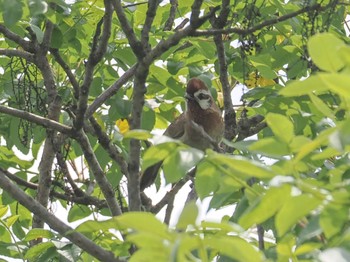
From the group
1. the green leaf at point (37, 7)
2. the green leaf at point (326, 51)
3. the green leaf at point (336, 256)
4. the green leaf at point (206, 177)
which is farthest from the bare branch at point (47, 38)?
the green leaf at point (336, 256)

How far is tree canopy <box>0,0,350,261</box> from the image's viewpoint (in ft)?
6.53

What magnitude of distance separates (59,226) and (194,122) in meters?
1.73

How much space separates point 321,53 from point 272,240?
1890mm

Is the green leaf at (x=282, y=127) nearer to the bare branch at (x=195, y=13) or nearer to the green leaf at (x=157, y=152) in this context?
the green leaf at (x=157, y=152)

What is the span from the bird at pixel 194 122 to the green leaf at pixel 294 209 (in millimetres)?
3166

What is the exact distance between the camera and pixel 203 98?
5.65 meters

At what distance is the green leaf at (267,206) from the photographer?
196cm

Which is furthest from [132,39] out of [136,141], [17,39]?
[17,39]

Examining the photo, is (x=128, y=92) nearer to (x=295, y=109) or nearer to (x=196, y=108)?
(x=196, y=108)

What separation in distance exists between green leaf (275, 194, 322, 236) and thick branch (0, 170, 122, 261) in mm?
1776

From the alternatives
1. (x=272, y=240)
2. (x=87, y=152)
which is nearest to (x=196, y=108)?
(x=87, y=152)

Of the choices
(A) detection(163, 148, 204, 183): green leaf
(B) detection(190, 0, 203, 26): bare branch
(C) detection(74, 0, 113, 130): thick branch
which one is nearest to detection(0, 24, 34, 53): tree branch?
(C) detection(74, 0, 113, 130): thick branch

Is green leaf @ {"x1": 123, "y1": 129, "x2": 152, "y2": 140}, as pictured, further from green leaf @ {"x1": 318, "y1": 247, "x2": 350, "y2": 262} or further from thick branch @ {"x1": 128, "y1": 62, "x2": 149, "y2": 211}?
thick branch @ {"x1": 128, "y1": 62, "x2": 149, "y2": 211}

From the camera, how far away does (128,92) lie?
5.03 metres
